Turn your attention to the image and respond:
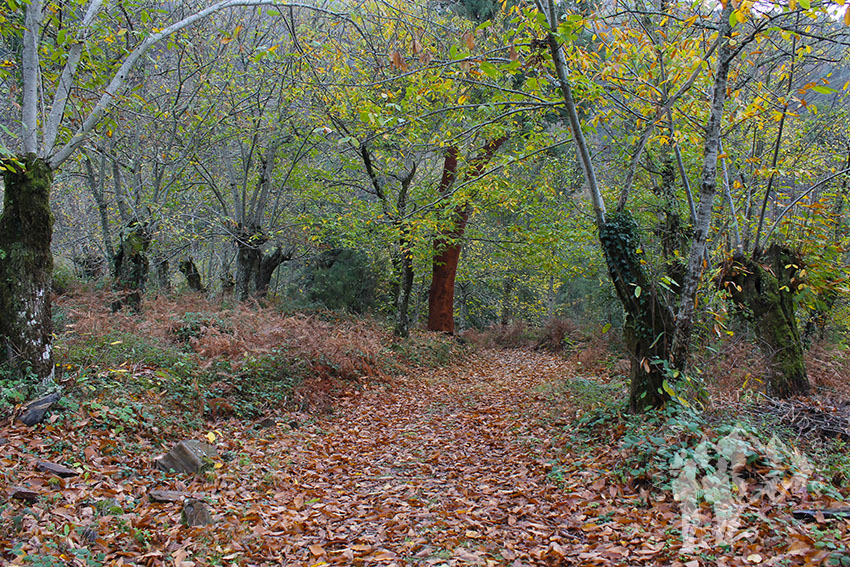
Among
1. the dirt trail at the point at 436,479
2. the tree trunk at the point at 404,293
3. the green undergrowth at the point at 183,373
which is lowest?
the dirt trail at the point at 436,479

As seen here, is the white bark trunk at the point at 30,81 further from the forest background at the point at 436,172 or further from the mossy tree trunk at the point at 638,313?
the mossy tree trunk at the point at 638,313

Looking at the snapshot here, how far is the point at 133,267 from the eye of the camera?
1045 cm

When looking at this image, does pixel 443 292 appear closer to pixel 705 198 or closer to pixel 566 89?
pixel 566 89

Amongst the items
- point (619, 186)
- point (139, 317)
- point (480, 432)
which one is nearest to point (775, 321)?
point (480, 432)

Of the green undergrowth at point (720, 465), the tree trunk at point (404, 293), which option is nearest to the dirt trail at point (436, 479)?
the green undergrowth at point (720, 465)

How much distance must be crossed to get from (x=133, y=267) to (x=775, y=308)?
11.7 meters

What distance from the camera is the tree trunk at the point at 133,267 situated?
1021 cm

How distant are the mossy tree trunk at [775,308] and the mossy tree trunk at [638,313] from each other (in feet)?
5.02

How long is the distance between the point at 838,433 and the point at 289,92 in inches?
465

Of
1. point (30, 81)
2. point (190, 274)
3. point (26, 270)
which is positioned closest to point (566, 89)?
point (30, 81)

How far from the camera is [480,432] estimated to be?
23.6 feet

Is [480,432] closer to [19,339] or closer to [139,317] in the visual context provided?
[19,339]

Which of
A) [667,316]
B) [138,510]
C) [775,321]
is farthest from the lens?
[775,321]

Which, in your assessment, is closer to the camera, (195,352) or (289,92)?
(195,352)
